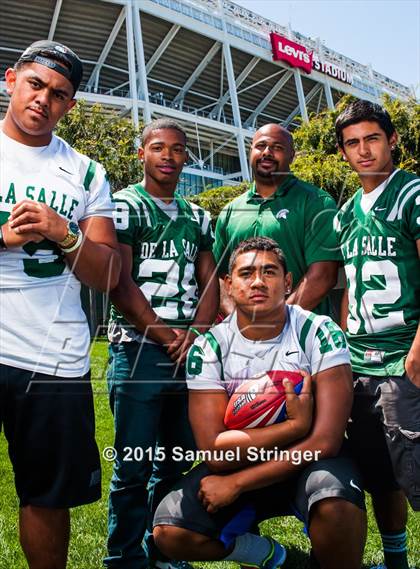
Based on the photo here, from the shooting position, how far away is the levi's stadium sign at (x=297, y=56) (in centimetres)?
3684

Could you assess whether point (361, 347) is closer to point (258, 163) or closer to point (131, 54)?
point (258, 163)

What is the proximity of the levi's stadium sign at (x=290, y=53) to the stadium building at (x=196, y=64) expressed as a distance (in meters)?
0.06

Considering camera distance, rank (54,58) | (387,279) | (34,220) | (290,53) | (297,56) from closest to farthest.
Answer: (34,220) < (54,58) < (387,279) < (290,53) < (297,56)

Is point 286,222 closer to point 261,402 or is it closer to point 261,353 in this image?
point 261,353

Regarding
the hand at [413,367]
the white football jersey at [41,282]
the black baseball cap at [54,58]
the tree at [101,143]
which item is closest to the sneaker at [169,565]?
the white football jersey at [41,282]

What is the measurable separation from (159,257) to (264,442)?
44.0 inches

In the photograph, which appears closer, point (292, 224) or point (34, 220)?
point (34, 220)

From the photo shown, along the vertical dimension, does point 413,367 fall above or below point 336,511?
above

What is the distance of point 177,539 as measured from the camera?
7.88ft

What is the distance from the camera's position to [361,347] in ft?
9.05

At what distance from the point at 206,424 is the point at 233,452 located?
0.55 feet

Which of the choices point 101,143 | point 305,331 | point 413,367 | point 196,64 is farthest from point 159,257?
point 196,64

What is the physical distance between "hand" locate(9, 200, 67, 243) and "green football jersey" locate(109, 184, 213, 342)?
909 millimetres

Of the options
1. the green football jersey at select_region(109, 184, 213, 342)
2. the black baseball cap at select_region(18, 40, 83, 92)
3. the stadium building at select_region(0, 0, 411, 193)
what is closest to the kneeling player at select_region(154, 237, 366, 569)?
the green football jersey at select_region(109, 184, 213, 342)
